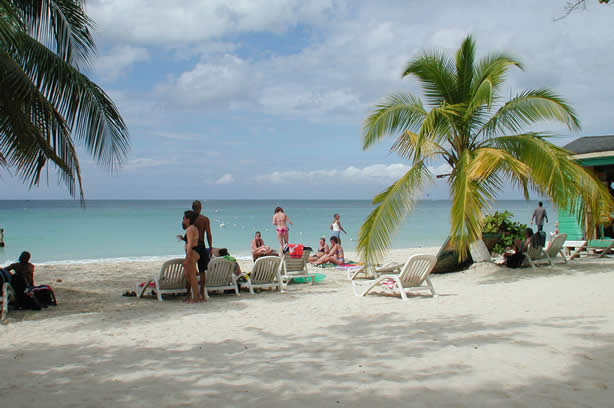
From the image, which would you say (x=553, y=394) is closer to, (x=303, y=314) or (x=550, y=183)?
(x=303, y=314)

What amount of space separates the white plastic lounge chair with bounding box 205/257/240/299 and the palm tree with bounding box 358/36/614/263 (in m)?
2.60

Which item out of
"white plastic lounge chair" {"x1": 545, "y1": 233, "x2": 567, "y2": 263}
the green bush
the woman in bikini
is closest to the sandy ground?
"white plastic lounge chair" {"x1": 545, "y1": 233, "x2": 567, "y2": 263}

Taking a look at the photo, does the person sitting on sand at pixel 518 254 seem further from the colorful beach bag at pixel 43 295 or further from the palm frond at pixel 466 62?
the colorful beach bag at pixel 43 295

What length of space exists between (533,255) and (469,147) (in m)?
2.89

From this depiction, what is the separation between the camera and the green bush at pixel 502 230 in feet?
36.9

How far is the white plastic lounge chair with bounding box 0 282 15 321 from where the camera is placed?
600 centimetres

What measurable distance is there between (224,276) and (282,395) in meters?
4.92

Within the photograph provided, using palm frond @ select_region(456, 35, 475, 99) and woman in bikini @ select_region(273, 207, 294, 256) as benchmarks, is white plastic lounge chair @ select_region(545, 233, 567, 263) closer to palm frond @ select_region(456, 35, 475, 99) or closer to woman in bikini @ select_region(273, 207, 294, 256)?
palm frond @ select_region(456, 35, 475, 99)

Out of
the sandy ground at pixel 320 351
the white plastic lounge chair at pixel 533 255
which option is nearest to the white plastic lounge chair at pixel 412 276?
the sandy ground at pixel 320 351

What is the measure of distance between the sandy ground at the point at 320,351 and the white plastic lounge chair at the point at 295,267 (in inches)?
84.5

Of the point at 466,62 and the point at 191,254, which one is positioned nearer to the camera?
the point at 191,254

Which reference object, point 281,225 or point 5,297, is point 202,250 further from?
point 281,225

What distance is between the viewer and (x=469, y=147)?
32.2 feet

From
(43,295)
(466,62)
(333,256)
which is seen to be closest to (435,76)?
(466,62)
